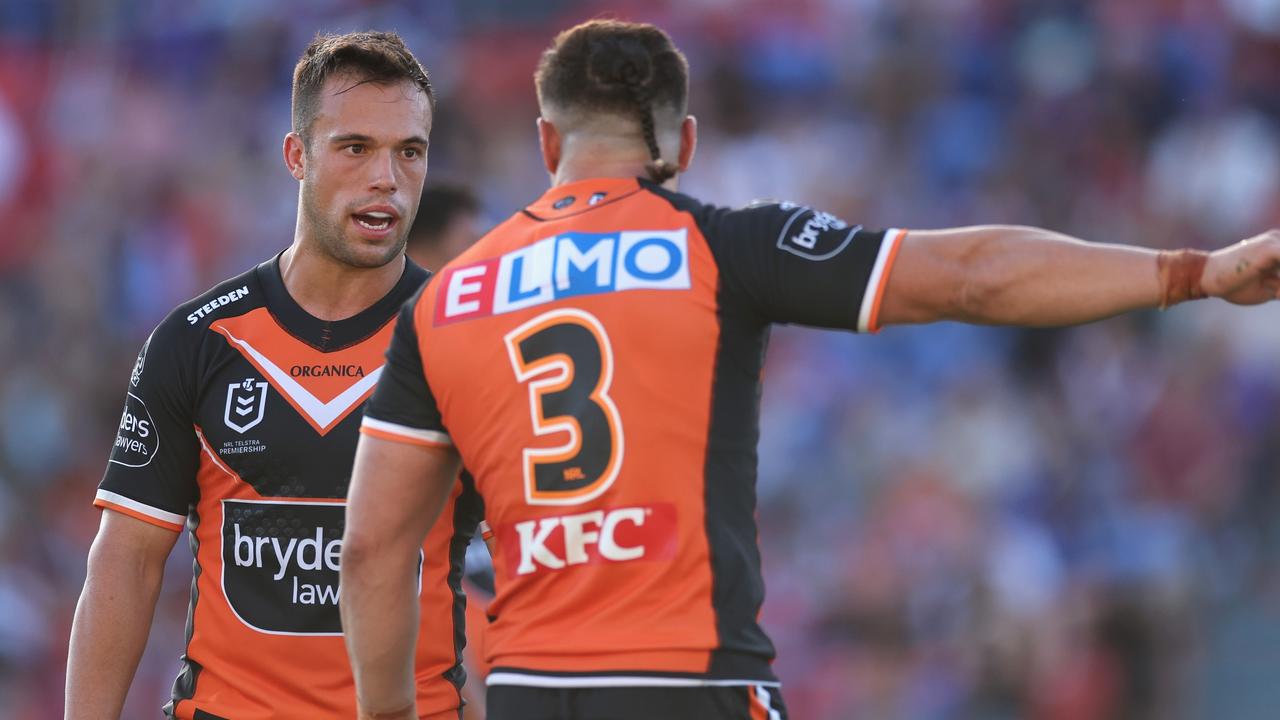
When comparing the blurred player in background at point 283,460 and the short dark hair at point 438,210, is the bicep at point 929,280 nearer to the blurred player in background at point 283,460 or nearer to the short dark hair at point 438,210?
the blurred player in background at point 283,460

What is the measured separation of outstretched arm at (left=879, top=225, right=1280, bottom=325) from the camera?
11.1 feet

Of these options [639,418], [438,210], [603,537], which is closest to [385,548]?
[603,537]

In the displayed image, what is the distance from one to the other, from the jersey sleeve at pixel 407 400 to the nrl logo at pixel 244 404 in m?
0.79

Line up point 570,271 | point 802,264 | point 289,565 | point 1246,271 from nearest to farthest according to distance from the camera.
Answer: point 1246,271, point 802,264, point 570,271, point 289,565

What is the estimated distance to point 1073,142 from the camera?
11930mm

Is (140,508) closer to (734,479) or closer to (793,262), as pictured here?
(734,479)

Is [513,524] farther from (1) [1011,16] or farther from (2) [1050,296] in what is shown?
(1) [1011,16]

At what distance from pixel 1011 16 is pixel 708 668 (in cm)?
993

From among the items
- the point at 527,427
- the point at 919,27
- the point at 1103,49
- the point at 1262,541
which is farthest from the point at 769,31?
the point at 527,427

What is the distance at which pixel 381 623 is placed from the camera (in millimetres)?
4023

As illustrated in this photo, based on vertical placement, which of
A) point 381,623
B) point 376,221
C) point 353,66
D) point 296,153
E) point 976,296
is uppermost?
point 353,66

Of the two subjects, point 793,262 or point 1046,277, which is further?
point 793,262

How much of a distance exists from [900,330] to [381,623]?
7900mm

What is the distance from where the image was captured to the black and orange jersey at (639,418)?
3.56m
